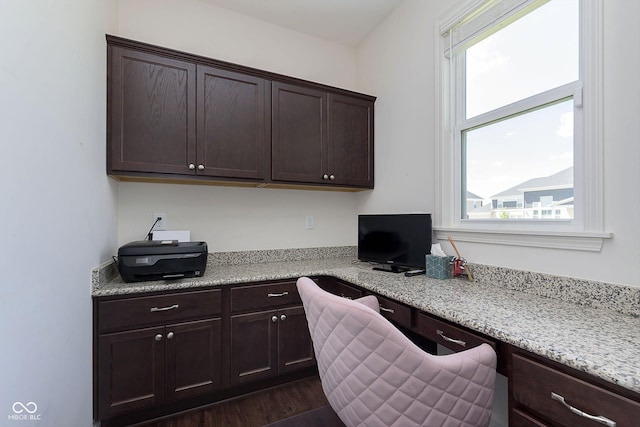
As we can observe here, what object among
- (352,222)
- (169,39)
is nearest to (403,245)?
(352,222)

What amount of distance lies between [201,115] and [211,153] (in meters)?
0.27

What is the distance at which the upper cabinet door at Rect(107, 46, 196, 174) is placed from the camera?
68.8 inches

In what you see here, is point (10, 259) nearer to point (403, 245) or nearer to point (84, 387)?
point (84, 387)

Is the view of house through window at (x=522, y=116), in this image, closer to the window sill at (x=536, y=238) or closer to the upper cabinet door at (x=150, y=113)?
the window sill at (x=536, y=238)

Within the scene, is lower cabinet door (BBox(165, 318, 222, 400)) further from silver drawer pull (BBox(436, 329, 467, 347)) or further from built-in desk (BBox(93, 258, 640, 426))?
silver drawer pull (BBox(436, 329, 467, 347))

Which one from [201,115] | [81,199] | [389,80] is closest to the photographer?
[81,199]

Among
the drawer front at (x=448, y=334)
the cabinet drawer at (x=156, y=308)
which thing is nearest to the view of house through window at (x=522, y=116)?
the drawer front at (x=448, y=334)

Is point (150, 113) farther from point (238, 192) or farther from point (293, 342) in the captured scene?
point (293, 342)

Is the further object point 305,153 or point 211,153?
point 305,153

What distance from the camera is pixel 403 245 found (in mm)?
2051

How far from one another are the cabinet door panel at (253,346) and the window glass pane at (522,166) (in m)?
1.57

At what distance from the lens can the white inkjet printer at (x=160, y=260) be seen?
1648mm

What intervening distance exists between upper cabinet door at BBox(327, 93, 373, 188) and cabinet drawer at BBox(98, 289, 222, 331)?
1370 millimetres

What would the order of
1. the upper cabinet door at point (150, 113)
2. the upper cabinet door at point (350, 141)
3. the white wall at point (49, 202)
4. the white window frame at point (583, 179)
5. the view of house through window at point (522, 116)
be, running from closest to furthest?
1. the white wall at point (49, 202)
2. the white window frame at point (583, 179)
3. the view of house through window at point (522, 116)
4. the upper cabinet door at point (150, 113)
5. the upper cabinet door at point (350, 141)
